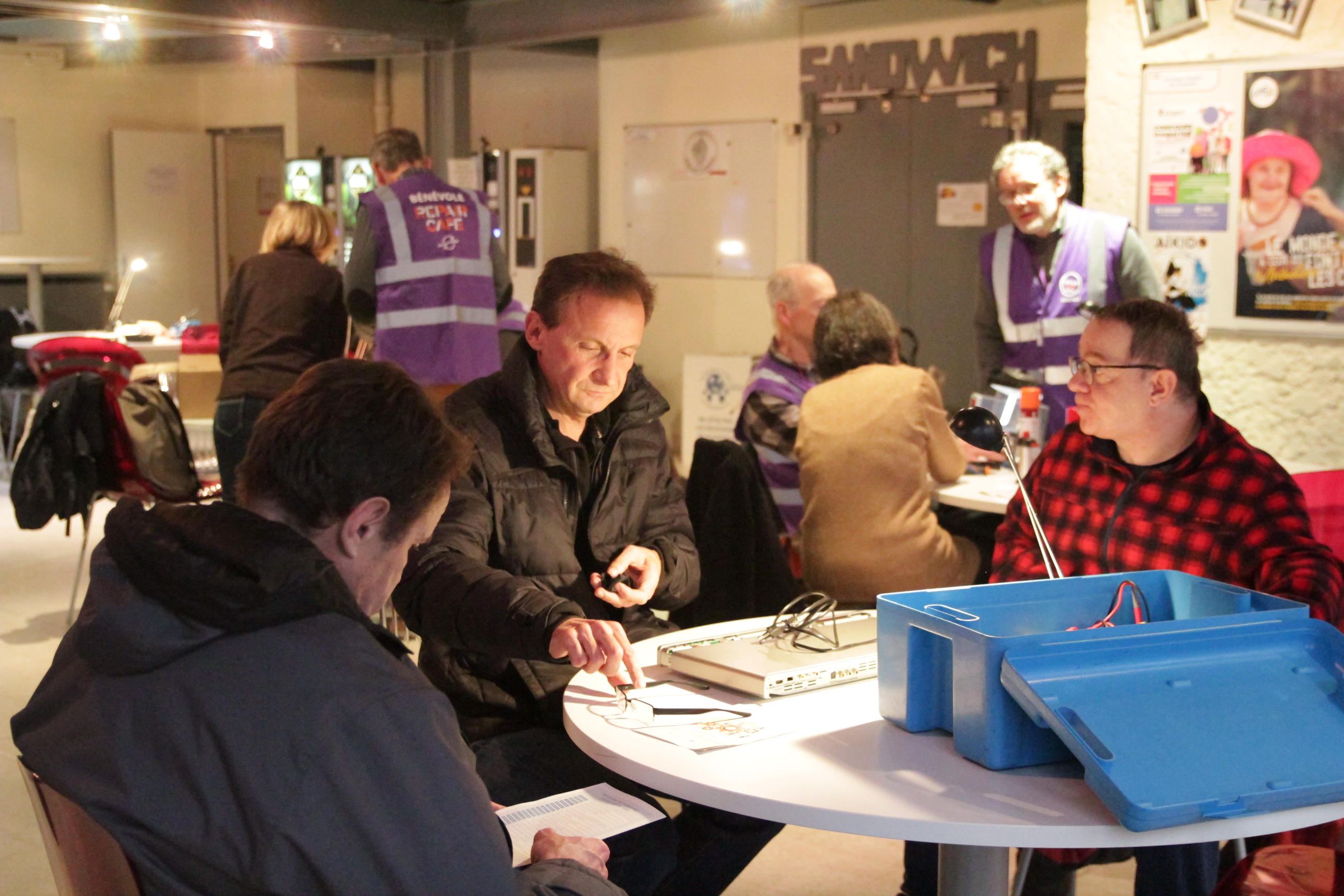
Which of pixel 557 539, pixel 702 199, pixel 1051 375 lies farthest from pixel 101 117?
pixel 557 539

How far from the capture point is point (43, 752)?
1267 mm

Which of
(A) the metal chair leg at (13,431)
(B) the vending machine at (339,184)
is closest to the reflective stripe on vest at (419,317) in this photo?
(A) the metal chair leg at (13,431)

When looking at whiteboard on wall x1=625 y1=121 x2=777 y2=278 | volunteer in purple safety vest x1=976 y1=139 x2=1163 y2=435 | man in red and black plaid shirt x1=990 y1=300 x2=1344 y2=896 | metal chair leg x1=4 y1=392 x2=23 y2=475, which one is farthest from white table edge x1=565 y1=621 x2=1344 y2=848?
metal chair leg x1=4 y1=392 x2=23 y2=475

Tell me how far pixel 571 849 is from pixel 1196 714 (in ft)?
2.29

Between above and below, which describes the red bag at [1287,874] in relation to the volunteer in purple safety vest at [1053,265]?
below

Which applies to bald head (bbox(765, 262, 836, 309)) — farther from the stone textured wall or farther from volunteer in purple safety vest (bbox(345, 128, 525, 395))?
volunteer in purple safety vest (bbox(345, 128, 525, 395))

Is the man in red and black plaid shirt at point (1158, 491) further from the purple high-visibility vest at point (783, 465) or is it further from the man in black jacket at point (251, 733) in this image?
the man in black jacket at point (251, 733)

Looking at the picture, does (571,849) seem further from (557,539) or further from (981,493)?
(981,493)

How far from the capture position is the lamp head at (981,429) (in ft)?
6.73

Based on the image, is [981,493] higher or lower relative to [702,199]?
lower

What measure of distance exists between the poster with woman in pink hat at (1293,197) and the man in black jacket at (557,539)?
2.48 m

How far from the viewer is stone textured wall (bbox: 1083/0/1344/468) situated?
399 centimetres

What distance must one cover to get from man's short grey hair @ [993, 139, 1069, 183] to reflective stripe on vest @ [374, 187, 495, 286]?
183 cm

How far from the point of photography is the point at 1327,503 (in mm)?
2680
